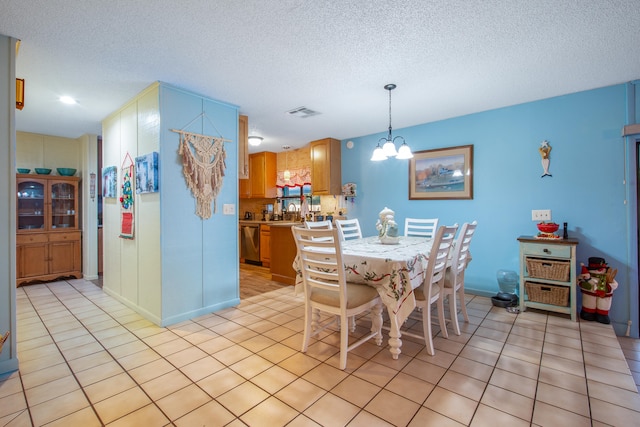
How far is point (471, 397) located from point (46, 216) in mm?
6179

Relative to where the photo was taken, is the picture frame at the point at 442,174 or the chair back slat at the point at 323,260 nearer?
the chair back slat at the point at 323,260

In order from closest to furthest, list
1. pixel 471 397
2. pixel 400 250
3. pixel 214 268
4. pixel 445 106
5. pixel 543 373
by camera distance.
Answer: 1. pixel 471 397
2. pixel 543 373
3. pixel 400 250
4. pixel 214 268
5. pixel 445 106

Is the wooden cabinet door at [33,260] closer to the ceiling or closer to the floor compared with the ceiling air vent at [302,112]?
closer to the floor

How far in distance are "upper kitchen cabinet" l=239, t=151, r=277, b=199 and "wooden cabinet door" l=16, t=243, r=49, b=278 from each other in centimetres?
353

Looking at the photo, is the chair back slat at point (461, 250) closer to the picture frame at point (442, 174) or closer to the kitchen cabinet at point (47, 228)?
the picture frame at point (442, 174)

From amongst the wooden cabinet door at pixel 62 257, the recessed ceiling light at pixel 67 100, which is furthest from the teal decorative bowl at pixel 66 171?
the recessed ceiling light at pixel 67 100

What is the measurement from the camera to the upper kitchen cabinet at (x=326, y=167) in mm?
5312

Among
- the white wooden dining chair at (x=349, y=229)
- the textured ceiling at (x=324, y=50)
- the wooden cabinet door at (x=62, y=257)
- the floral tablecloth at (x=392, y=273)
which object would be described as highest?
the textured ceiling at (x=324, y=50)

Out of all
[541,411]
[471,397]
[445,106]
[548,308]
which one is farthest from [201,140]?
[548,308]

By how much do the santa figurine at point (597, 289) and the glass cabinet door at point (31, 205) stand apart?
7.40 meters

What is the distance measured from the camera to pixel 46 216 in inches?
186

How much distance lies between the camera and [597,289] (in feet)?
9.61

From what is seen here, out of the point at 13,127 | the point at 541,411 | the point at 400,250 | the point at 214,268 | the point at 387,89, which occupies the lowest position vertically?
the point at 541,411

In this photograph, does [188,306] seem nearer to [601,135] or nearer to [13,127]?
→ [13,127]
